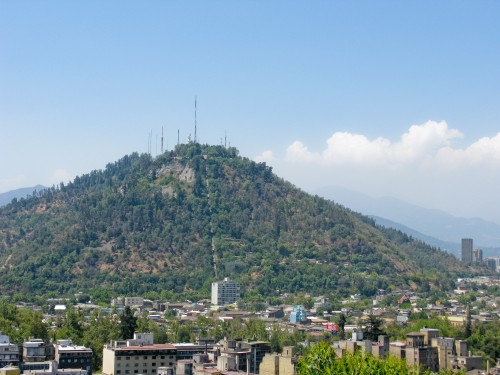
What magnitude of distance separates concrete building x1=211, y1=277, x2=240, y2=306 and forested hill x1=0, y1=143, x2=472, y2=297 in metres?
5.24

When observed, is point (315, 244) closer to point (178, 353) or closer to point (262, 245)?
point (262, 245)

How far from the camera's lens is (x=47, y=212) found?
181m

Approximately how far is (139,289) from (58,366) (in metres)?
71.9

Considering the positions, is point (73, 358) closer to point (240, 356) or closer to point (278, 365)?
point (240, 356)

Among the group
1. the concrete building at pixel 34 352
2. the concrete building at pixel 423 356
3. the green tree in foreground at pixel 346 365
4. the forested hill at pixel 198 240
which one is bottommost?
the concrete building at pixel 423 356

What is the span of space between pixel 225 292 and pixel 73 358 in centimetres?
6751

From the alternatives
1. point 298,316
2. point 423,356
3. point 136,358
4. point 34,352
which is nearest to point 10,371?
point 34,352

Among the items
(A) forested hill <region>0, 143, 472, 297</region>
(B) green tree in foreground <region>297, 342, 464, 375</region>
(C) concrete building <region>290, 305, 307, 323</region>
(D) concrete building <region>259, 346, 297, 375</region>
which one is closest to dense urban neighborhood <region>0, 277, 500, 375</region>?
(D) concrete building <region>259, 346, 297, 375</region>

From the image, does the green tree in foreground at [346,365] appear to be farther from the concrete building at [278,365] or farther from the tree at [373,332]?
the tree at [373,332]

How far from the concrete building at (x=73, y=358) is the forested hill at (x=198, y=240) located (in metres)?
62.6

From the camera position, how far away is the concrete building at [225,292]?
12671 centimetres

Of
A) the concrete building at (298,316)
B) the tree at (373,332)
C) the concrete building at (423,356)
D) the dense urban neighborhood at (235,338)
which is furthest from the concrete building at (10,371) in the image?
the concrete building at (298,316)

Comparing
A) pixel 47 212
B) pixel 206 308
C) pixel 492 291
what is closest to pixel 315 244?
pixel 492 291

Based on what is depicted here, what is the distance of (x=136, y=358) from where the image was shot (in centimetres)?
6178
